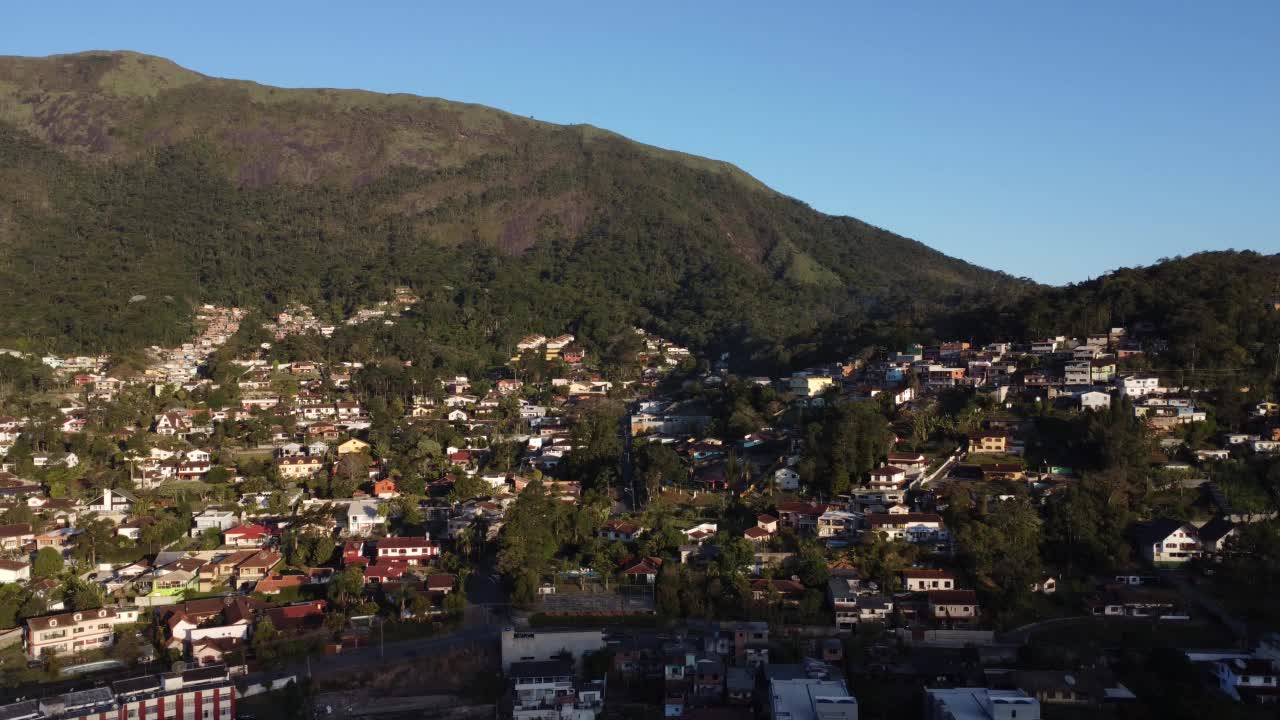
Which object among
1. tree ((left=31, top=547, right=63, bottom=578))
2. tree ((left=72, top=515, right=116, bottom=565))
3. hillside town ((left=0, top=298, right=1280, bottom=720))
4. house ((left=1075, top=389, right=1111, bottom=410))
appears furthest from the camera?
house ((left=1075, top=389, right=1111, bottom=410))

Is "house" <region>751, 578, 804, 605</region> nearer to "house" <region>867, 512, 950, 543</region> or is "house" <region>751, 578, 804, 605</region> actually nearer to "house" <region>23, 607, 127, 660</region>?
"house" <region>867, 512, 950, 543</region>

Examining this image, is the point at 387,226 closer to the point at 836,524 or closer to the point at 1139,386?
the point at 1139,386

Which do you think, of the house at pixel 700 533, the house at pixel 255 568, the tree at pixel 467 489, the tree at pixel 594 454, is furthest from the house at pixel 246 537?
the house at pixel 700 533

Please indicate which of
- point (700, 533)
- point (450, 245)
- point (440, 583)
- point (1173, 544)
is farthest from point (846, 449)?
point (450, 245)

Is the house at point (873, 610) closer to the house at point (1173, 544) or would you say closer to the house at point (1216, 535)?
the house at point (1173, 544)

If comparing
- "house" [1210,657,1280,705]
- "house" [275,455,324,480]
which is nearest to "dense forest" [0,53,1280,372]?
"house" [275,455,324,480]

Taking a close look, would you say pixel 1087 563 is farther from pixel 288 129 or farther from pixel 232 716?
pixel 288 129

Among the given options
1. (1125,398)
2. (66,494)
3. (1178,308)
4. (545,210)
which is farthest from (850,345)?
(545,210)
